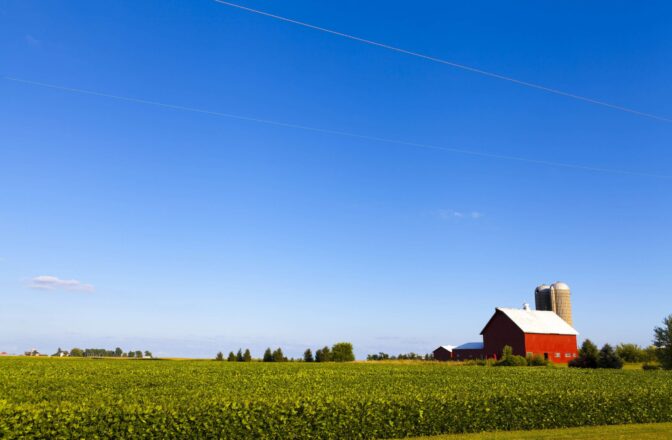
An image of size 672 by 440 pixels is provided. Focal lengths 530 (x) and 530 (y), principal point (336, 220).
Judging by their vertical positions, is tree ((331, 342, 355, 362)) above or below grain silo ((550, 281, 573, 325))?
below

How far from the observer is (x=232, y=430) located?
16172 mm

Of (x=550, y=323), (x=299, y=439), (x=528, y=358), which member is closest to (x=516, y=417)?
(x=299, y=439)

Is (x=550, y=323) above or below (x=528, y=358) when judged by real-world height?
above

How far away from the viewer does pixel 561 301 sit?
9506 centimetres

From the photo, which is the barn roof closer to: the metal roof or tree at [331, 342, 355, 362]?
the metal roof

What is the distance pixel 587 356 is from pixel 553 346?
10074mm

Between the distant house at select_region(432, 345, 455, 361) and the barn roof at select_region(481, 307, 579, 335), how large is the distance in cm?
1065

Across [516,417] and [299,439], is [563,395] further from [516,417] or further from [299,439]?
[299,439]

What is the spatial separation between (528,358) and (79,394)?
A: 5596 centimetres

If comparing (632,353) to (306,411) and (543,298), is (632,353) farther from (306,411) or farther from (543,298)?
(306,411)

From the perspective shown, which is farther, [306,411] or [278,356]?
[278,356]

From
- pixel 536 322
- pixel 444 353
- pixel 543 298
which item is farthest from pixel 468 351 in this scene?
pixel 543 298

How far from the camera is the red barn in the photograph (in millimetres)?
70375

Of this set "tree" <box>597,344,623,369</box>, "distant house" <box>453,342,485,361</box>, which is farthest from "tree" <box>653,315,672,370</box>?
"distant house" <box>453,342,485,361</box>
